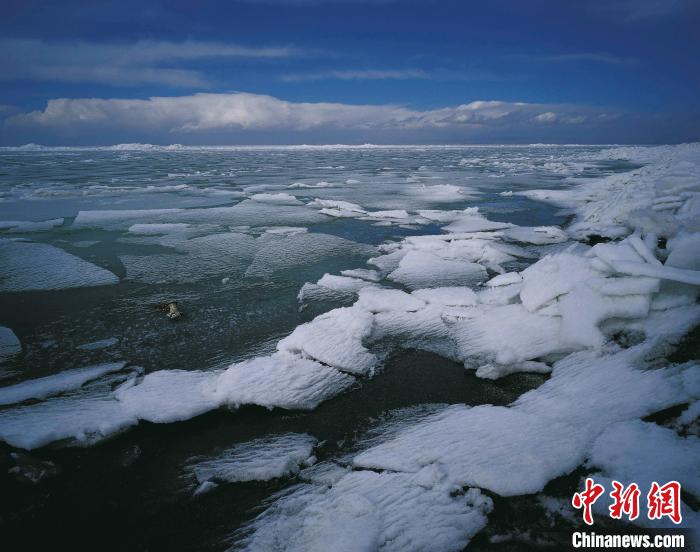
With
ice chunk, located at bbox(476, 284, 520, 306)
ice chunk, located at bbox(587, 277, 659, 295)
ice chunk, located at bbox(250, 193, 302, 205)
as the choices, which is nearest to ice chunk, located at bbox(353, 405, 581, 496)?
ice chunk, located at bbox(587, 277, 659, 295)

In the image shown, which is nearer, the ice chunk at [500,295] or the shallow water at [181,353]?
the shallow water at [181,353]

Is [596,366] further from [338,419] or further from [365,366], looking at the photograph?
[338,419]

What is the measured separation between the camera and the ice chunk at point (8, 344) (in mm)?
2879

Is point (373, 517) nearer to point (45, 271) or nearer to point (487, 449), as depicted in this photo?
point (487, 449)

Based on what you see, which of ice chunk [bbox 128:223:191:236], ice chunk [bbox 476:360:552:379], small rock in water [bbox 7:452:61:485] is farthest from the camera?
ice chunk [bbox 128:223:191:236]

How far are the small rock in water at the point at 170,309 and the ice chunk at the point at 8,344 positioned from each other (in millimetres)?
1039

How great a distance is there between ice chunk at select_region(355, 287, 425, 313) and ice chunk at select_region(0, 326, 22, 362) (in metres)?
2.70

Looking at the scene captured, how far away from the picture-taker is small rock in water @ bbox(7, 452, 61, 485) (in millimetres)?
1833

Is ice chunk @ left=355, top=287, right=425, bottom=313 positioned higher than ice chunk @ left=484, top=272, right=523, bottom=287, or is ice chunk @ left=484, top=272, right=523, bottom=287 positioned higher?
ice chunk @ left=484, top=272, right=523, bottom=287

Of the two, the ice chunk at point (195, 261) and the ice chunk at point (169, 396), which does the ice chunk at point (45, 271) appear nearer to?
the ice chunk at point (195, 261)

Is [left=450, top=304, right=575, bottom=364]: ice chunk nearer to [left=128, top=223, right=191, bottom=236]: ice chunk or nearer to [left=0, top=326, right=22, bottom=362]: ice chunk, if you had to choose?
[left=0, top=326, right=22, bottom=362]: ice chunk

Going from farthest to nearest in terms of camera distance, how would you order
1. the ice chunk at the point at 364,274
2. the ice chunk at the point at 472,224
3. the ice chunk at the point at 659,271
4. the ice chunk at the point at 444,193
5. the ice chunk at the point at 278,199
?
the ice chunk at the point at 444,193 → the ice chunk at the point at 278,199 → the ice chunk at the point at 472,224 → the ice chunk at the point at 364,274 → the ice chunk at the point at 659,271

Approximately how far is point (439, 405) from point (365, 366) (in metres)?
0.60

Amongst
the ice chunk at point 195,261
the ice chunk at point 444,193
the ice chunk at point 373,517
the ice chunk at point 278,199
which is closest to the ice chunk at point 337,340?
the ice chunk at point 373,517
